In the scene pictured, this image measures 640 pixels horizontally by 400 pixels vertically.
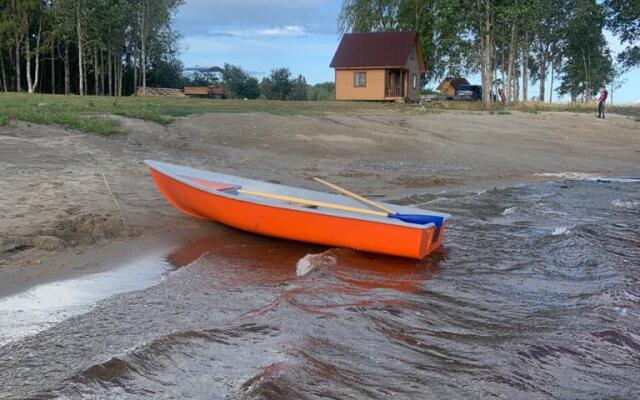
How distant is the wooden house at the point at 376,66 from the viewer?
40.0 metres

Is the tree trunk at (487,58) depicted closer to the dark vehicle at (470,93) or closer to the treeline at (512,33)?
the treeline at (512,33)

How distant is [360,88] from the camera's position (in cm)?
4094

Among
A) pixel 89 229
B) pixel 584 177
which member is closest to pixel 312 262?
pixel 89 229

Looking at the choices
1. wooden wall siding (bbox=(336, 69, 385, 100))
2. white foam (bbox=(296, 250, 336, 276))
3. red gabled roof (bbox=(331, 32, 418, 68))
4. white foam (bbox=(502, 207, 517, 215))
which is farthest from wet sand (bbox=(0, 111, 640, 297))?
wooden wall siding (bbox=(336, 69, 385, 100))

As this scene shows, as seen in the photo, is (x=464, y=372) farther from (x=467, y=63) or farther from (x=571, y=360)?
(x=467, y=63)

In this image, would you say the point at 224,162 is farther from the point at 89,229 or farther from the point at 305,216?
the point at 305,216

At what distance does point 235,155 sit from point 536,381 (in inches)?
411

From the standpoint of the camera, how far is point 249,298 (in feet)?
18.1

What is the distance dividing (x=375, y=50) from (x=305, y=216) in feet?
116

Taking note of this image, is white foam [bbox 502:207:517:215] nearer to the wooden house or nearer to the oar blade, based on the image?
the oar blade

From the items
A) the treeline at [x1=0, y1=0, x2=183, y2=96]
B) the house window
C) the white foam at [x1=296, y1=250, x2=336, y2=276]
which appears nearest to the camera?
the white foam at [x1=296, y1=250, x2=336, y2=276]

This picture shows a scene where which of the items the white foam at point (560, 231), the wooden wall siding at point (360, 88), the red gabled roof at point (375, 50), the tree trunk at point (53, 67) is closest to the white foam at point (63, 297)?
the white foam at point (560, 231)

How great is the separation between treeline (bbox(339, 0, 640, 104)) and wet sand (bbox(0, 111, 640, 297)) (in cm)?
1361

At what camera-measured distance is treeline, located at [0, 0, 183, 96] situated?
124 ft
